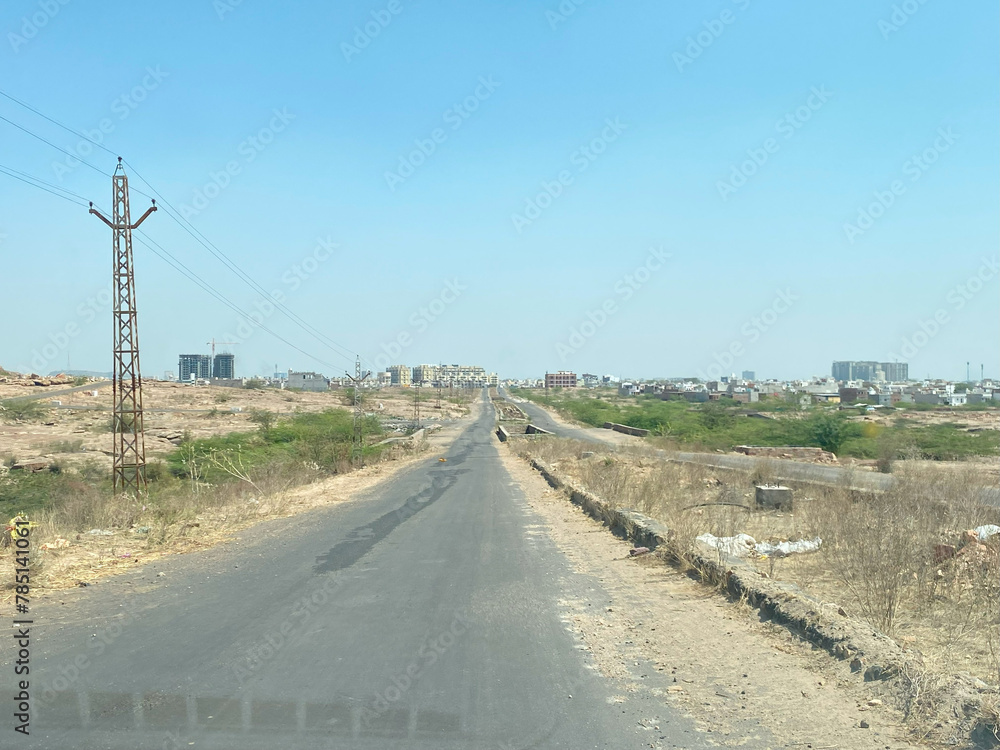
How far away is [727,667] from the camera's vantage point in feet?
22.6

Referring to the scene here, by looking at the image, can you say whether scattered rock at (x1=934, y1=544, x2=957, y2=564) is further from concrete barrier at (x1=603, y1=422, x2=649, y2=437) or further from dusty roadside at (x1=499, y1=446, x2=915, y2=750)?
concrete barrier at (x1=603, y1=422, x2=649, y2=437)

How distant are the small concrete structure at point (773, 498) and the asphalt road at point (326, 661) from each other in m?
9.36

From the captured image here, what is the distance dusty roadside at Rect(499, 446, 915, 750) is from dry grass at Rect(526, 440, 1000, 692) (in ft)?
2.33

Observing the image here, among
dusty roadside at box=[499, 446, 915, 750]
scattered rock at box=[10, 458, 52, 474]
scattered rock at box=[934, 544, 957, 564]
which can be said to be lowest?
scattered rock at box=[10, 458, 52, 474]

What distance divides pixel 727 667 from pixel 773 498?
13.8 metres

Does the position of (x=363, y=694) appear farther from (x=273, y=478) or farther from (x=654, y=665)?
(x=273, y=478)

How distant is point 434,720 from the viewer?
17.7 ft

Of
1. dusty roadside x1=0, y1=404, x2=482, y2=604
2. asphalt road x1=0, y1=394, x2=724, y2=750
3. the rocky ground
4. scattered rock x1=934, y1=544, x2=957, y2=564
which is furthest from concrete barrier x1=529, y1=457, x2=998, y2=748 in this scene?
the rocky ground

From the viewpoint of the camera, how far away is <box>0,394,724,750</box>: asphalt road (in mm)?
5199

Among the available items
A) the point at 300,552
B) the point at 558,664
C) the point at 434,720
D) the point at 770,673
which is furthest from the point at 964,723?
the point at 300,552

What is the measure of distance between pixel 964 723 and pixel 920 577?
15.1 feet

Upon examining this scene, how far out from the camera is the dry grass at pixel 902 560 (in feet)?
25.6

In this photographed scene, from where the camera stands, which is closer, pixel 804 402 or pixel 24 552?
pixel 24 552

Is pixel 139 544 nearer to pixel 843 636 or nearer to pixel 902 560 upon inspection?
pixel 843 636
